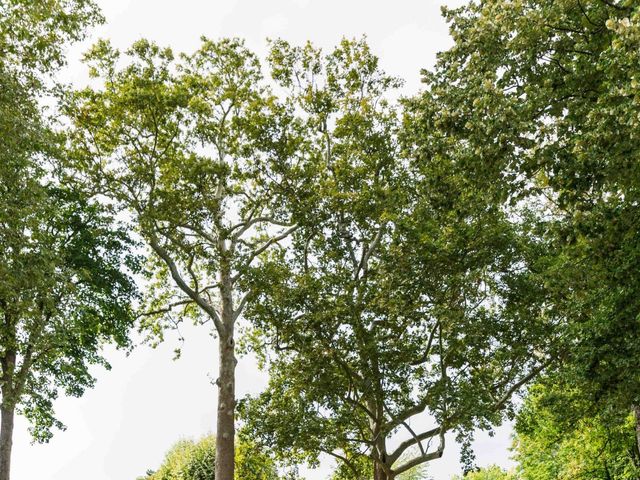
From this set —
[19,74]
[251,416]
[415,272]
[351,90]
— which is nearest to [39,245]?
[19,74]

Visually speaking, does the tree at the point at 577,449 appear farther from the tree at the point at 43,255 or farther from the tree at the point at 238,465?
the tree at the point at 43,255

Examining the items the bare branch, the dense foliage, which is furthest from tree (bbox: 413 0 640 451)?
the bare branch

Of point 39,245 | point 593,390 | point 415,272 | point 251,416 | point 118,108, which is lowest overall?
point 593,390

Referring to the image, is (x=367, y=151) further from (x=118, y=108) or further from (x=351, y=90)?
(x=118, y=108)

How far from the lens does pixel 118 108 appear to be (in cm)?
1844

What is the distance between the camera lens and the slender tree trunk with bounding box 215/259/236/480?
59.7 feet

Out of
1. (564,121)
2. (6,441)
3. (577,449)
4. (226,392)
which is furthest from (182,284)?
(577,449)

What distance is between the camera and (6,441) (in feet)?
59.0

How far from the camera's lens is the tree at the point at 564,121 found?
27.3 ft

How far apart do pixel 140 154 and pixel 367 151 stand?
6727 mm

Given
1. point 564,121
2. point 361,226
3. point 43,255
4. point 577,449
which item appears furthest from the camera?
point 577,449

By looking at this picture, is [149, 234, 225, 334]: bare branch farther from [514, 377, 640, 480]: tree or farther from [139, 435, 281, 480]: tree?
[514, 377, 640, 480]: tree

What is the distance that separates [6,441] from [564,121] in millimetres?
16844

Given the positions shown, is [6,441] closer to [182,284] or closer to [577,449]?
[182,284]
